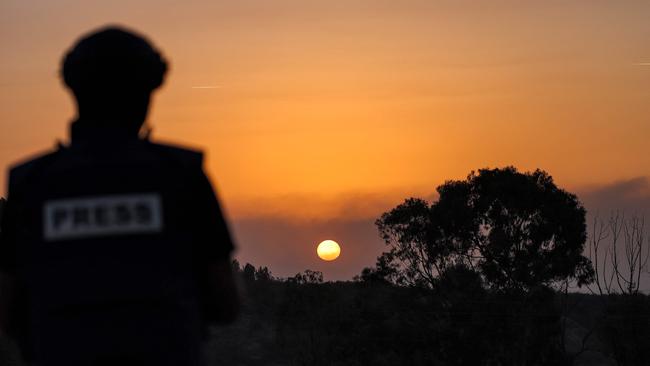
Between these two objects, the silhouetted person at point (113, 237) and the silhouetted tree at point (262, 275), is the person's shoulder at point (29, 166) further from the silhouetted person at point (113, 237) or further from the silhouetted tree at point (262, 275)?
the silhouetted tree at point (262, 275)

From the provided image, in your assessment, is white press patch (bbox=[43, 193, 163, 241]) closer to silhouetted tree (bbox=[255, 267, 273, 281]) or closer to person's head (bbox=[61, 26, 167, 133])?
person's head (bbox=[61, 26, 167, 133])

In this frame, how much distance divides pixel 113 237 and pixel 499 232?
54252mm

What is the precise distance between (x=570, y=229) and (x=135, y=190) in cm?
5502

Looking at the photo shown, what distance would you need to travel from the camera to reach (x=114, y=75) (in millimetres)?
2797

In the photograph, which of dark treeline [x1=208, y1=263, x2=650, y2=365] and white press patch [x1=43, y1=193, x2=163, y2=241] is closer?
white press patch [x1=43, y1=193, x2=163, y2=241]

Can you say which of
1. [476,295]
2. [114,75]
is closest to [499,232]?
[476,295]

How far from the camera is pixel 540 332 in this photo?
5359 centimetres

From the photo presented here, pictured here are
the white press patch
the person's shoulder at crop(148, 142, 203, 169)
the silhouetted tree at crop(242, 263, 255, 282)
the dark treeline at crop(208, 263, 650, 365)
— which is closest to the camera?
the white press patch

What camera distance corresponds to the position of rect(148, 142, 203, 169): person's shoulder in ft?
8.86

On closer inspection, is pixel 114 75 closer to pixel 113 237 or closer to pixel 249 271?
pixel 113 237

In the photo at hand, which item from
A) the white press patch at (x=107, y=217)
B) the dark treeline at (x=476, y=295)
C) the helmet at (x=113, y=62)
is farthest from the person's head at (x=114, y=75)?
the dark treeline at (x=476, y=295)

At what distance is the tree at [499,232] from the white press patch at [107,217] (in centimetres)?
5305

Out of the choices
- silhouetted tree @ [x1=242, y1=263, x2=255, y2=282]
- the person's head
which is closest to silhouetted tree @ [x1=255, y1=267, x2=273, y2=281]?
silhouetted tree @ [x1=242, y1=263, x2=255, y2=282]

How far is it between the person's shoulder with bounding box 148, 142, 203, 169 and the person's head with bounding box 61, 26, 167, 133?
133mm
